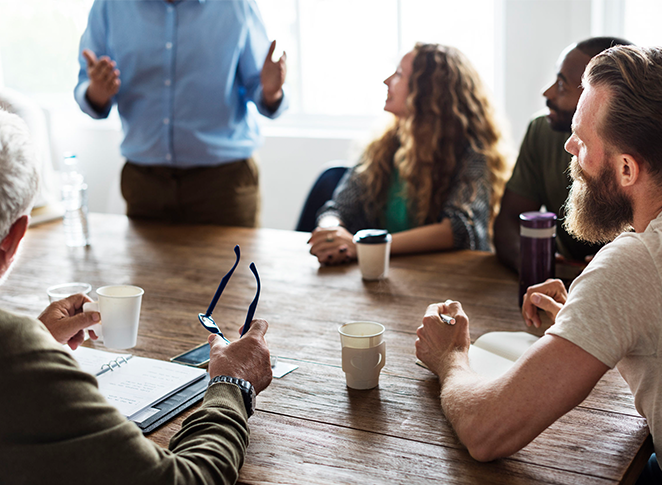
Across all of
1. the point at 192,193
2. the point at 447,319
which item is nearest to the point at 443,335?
the point at 447,319

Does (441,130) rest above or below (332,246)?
above

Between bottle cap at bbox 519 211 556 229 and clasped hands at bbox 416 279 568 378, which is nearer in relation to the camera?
clasped hands at bbox 416 279 568 378

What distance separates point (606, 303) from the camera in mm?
913

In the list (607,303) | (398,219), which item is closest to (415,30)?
(398,219)

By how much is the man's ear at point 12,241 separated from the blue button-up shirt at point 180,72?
1.89 m

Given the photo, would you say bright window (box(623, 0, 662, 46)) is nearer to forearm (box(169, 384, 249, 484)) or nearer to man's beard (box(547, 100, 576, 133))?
man's beard (box(547, 100, 576, 133))

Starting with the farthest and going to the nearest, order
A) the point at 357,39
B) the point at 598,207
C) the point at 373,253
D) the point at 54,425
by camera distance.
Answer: the point at 357,39
the point at 373,253
the point at 598,207
the point at 54,425

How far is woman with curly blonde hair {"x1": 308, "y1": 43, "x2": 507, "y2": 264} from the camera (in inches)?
89.3

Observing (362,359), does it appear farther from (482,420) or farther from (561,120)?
(561,120)

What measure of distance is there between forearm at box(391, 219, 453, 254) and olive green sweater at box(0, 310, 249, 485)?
55.1 inches

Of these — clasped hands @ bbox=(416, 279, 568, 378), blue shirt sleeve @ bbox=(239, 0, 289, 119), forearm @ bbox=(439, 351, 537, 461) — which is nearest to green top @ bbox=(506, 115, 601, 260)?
clasped hands @ bbox=(416, 279, 568, 378)

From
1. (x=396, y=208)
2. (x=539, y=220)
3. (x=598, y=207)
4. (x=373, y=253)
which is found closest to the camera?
(x=598, y=207)

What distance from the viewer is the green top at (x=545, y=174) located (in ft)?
6.79

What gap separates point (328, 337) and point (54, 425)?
774 mm
